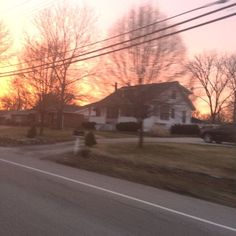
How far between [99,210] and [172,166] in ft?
31.6

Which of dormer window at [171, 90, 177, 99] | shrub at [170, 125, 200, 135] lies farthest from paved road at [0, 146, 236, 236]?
shrub at [170, 125, 200, 135]

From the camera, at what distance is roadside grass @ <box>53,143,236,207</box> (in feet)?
51.5

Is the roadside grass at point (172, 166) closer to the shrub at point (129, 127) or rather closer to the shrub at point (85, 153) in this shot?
the shrub at point (85, 153)

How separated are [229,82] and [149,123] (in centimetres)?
2465

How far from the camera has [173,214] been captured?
34.2ft

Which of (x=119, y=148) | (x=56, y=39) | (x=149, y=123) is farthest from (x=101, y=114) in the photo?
(x=119, y=148)

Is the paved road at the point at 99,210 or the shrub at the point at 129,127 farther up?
the shrub at the point at 129,127

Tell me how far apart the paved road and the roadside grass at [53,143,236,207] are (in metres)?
1.63

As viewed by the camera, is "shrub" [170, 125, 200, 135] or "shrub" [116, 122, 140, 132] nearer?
"shrub" [116, 122, 140, 132]

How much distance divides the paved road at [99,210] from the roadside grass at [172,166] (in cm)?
163

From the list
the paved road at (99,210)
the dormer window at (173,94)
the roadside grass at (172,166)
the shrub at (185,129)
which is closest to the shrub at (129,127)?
the shrub at (185,129)

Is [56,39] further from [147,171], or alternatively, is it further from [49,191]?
[49,191]

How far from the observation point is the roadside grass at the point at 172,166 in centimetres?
1571

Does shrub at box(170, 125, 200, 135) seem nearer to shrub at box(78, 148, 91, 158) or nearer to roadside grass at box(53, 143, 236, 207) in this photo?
roadside grass at box(53, 143, 236, 207)
